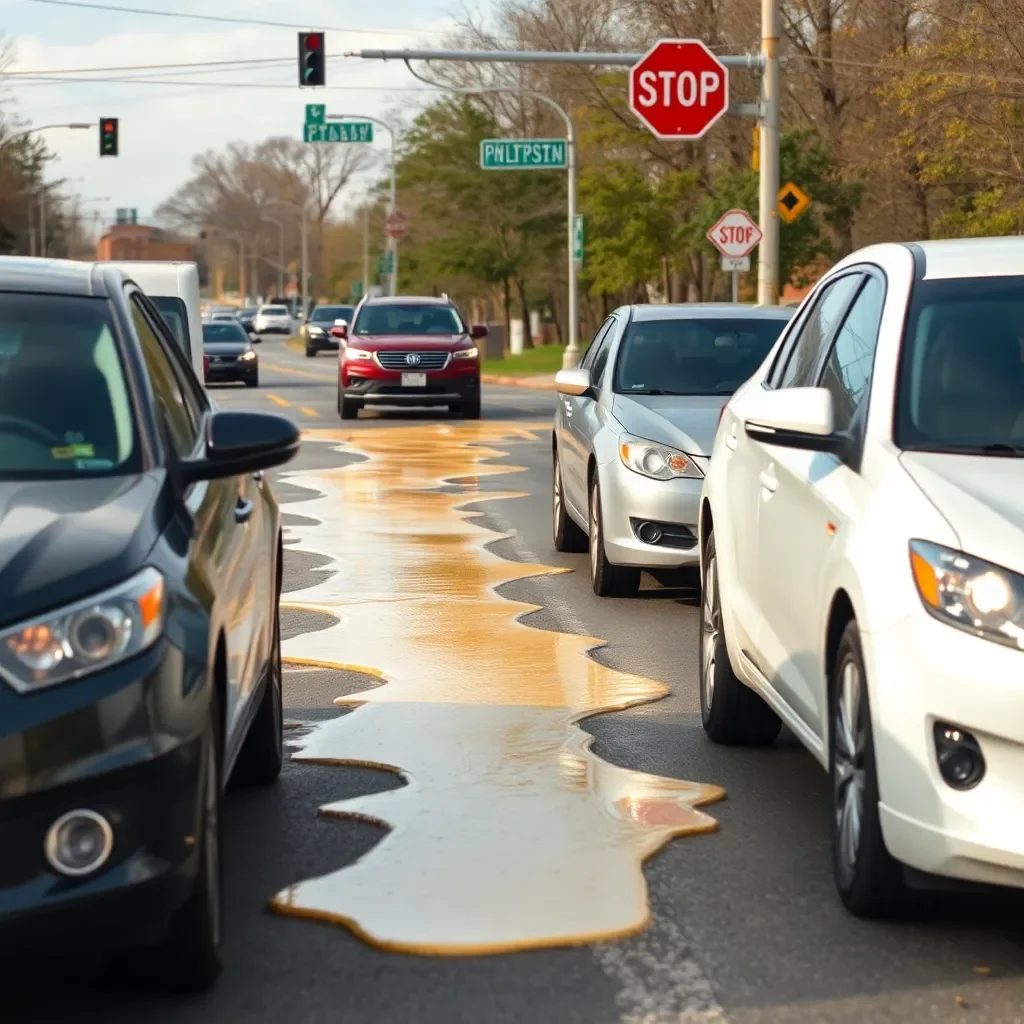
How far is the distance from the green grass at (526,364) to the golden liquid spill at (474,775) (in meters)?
35.5

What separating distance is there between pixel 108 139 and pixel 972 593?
42223mm

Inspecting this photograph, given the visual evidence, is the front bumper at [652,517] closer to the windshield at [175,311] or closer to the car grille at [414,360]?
the windshield at [175,311]

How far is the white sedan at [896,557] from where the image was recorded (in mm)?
4379

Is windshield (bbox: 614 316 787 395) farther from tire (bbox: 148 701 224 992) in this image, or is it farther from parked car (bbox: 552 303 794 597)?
tire (bbox: 148 701 224 992)

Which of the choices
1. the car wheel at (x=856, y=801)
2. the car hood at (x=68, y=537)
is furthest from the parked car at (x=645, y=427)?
the car hood at (x=68, y=537)

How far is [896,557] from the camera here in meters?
4.65

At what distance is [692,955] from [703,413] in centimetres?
638

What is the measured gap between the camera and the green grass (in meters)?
49.0

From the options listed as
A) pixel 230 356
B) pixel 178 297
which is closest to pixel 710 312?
pixel 178 297

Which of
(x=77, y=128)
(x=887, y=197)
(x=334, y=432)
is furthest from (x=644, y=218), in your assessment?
(x=334, y=432)

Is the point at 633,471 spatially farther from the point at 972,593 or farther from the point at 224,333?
the point at 224,333

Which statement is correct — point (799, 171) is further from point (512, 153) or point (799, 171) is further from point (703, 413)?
point (703, 413)

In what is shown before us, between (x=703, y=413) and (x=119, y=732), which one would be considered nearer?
(x=119, y=732)

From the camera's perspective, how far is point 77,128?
188 ft
